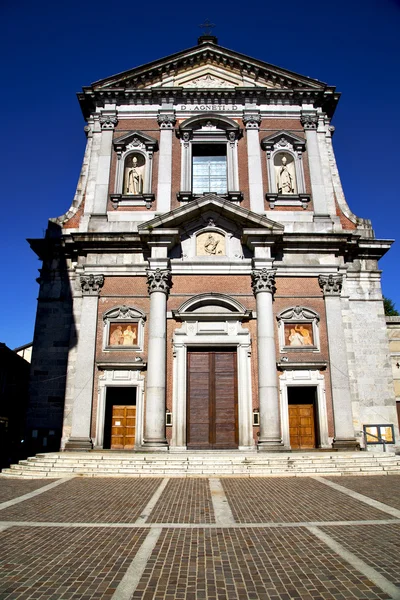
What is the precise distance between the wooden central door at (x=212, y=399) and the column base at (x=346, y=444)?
12.1ft

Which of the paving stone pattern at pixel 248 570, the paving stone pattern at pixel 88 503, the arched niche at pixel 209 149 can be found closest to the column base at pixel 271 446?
the paving stone pattern at pixel 88 503

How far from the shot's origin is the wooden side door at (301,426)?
16359 millimetres

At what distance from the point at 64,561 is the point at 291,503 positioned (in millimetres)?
4540

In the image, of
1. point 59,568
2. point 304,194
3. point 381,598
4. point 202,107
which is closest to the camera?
point 381,598

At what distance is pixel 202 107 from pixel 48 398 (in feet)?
50.1

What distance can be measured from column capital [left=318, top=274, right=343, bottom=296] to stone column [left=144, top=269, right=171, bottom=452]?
6390 mm

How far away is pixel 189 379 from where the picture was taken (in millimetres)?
16625

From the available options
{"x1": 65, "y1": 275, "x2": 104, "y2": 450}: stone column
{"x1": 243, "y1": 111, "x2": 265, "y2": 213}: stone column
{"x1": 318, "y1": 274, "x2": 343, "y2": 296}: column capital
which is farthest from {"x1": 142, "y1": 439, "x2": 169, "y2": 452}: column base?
{"x1": 243, "y1": 111, "x2": 265, "y2": 213}: stone column

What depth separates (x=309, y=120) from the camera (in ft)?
67.5

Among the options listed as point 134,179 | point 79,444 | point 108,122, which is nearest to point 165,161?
point 134,179

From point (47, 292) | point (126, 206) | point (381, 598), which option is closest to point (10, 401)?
point (47, 292)

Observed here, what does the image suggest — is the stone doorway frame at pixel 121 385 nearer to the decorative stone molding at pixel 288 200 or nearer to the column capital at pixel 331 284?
the column capital at pixel 331 284

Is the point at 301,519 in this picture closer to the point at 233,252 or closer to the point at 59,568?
the point at 59,568

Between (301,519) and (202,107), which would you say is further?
(202,107)
